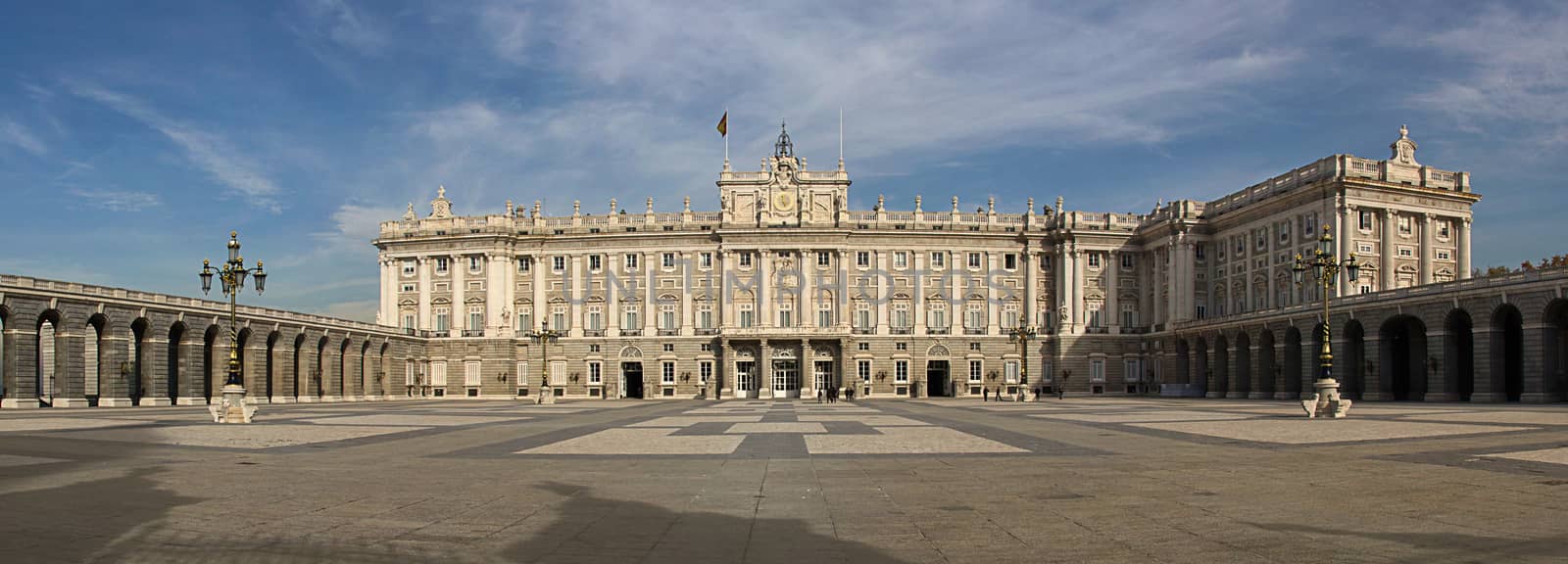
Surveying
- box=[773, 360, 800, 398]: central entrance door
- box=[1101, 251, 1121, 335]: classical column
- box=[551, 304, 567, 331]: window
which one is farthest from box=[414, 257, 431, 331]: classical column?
box=[1101, 251, 1121, 335]: classical column

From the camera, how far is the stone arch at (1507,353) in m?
51.9

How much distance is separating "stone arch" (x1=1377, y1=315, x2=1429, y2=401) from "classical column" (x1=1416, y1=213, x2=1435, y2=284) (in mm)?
9051

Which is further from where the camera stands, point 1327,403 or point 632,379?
point 632,379

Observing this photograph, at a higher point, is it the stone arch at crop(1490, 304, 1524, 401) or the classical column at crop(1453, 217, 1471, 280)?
the classical column at crop(1453, 217, 1471, 280)

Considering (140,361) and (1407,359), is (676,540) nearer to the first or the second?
(140,361)

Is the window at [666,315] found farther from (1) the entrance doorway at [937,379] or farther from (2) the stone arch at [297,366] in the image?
(2) the stone arch at [297,366]

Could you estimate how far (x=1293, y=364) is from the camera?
2702 inches

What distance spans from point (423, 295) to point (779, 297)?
103 feet

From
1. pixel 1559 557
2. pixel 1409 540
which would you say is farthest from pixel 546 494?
pixel 1559 557

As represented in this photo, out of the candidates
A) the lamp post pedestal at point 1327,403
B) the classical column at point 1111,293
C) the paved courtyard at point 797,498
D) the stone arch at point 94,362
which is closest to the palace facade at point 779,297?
the classical column at point 1111,293

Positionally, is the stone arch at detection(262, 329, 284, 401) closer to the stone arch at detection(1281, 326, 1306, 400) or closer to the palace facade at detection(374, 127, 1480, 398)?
the palace facade at detection(374, 127, 1480, 398)

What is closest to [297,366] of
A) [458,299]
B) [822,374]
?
[458,299]

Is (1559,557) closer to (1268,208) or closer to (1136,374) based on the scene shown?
(1268,208)

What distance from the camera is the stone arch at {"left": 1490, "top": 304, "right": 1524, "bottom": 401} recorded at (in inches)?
2042
